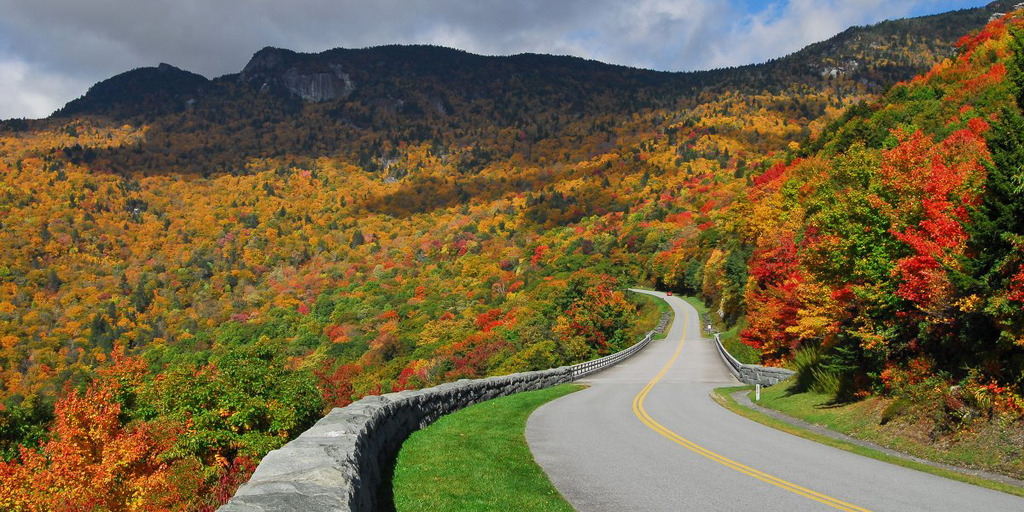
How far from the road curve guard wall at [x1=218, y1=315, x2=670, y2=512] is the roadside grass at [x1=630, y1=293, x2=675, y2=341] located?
54.2 meters

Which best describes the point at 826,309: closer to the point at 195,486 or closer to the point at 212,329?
the point at 195,486

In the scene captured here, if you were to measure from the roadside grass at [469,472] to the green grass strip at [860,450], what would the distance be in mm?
7774

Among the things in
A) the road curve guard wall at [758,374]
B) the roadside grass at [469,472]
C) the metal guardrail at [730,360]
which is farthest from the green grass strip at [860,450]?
the metal guardrail at [730,360]

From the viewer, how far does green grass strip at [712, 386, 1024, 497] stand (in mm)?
10922

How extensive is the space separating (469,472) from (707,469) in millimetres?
5089

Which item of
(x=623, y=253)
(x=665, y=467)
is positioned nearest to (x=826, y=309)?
(x=665, y=467)

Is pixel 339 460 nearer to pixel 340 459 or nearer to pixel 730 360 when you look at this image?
pixel 340 459

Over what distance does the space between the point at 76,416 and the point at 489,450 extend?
40.8ft

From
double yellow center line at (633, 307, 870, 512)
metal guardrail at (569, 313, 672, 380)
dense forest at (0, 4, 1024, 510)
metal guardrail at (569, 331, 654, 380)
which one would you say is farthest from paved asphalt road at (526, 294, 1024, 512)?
metal guardrail at (569, 313, 672, 380)

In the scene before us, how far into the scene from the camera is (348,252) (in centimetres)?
17150

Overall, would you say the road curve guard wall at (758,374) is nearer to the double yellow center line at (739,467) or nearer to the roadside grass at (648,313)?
the double yellow center line at (739,467)

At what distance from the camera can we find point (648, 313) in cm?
8244

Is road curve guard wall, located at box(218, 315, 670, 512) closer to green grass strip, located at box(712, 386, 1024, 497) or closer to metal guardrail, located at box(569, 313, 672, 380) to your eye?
green grass strip, located at box(712, 386, 1024, 497)

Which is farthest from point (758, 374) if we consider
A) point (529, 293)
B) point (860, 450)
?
point (529, 293)
